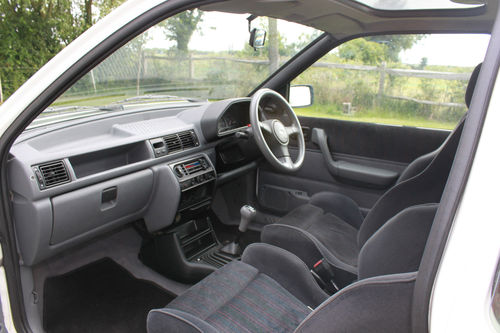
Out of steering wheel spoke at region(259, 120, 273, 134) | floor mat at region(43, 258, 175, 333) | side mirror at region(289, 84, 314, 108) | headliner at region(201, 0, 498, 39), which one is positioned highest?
headliner at region(201, 0, 498, 39)

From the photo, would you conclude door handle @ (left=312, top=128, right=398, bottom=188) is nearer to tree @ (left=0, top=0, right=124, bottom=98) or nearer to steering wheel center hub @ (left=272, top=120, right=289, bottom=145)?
steering wheel center hub @ (left=272, top=120, right=289, bottom=145)

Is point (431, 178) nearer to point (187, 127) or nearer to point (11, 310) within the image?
point (187, 127)

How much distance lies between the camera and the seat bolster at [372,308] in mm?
756

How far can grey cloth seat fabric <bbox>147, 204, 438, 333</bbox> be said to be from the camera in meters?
0.80

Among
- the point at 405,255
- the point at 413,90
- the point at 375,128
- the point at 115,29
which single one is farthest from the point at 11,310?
the point at 413,90

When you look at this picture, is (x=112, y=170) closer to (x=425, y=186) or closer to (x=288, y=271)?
(x=288, y=271)

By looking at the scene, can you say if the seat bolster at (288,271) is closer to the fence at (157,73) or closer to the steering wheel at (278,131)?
the steering wheel at (278,131)

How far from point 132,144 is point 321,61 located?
1.54m

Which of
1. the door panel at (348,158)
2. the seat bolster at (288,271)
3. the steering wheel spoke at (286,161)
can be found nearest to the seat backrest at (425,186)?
the seat bolster at (288,271)

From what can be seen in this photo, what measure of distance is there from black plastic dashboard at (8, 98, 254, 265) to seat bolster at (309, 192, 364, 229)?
0.70m

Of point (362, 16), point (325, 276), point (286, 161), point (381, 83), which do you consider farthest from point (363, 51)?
point (325, 276)

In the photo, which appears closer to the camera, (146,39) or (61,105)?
(61,105)

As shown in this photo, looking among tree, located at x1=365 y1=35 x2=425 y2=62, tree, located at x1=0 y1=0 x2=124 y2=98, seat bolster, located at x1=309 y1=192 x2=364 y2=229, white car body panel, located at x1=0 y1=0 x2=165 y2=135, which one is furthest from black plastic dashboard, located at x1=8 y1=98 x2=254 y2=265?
tree, located at x1=0 y1=0 x2=124 y2=98

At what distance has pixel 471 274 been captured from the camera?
0.66 meters
